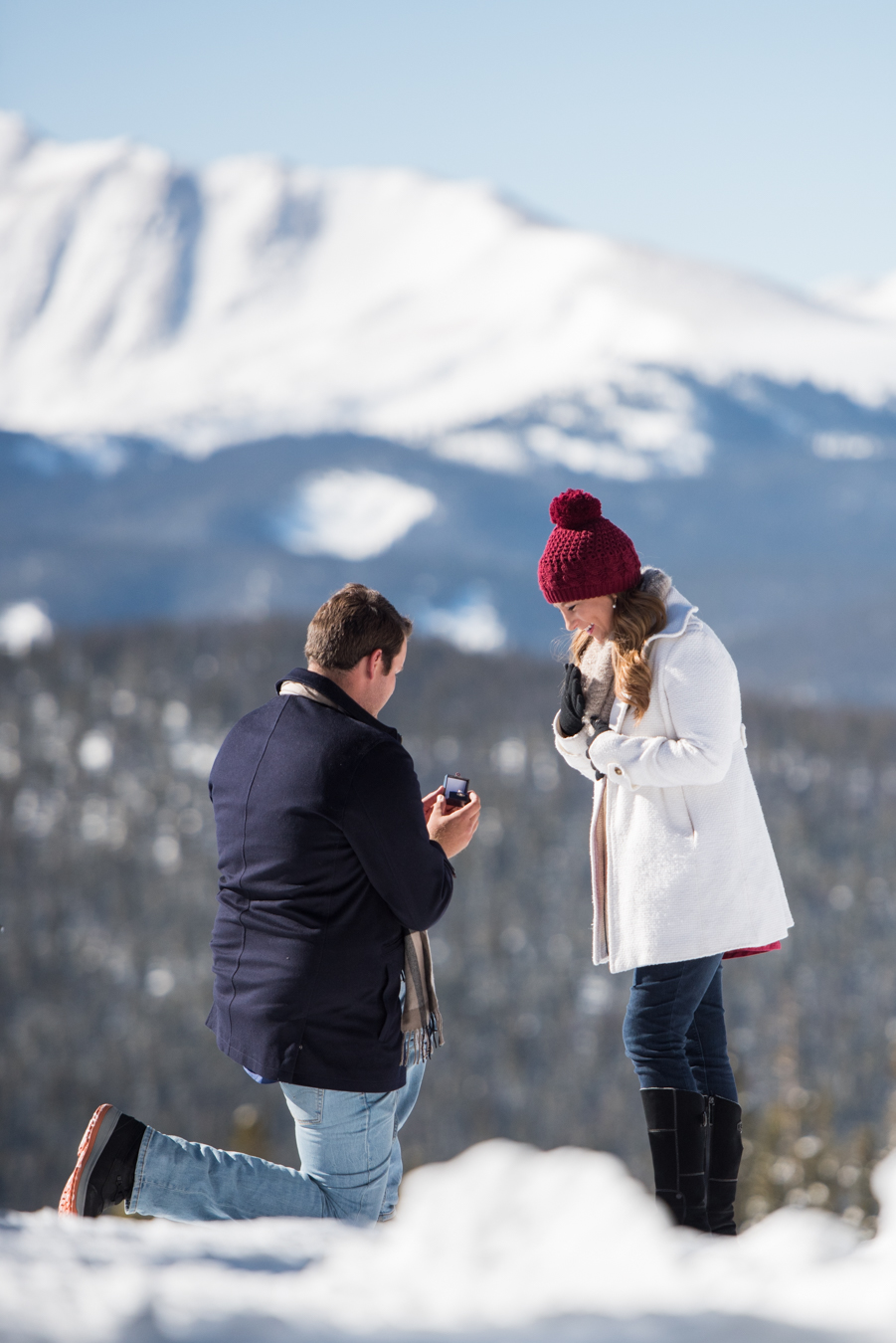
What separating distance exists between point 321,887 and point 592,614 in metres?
1.02

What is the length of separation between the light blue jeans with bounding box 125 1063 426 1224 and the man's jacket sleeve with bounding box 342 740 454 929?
20.0 inches

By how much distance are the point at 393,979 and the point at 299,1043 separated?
270mm

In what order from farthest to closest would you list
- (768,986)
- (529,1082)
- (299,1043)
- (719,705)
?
(768,986)
(529,1082)
(719,705)
(299,1043)

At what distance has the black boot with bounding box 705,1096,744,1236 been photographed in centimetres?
349

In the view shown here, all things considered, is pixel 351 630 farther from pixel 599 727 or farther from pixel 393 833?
pixel 599 727

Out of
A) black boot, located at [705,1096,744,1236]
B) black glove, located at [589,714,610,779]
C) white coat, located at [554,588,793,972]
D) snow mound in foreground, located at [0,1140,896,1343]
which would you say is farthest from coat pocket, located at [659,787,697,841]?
snow mound in foreground, located at [0,1140,896,1343]

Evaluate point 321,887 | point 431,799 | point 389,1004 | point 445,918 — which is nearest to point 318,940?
point 321,887

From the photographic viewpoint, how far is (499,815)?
123 metres

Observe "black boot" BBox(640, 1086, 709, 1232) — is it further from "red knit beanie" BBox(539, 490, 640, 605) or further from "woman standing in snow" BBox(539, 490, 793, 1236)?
"red knit beanie" BBox(539, 490, 640, 605)

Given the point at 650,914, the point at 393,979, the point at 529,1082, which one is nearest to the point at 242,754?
the point at 393,979

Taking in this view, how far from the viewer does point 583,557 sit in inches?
135

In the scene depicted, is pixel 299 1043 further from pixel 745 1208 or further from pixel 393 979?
pixel 745 1208

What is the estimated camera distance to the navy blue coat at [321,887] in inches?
120

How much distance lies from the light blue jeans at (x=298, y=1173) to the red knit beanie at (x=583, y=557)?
1321 mm
